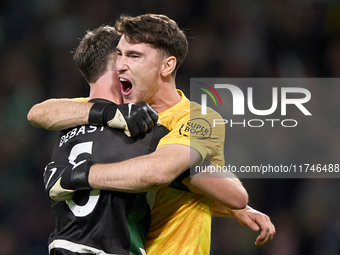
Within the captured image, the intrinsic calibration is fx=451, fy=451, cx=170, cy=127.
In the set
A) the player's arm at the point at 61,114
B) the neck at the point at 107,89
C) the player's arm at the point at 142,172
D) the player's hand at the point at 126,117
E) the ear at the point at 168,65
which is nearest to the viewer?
the player's arm at the point at 142,172

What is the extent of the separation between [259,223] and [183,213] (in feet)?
1.66

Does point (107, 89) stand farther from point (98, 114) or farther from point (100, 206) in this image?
point (100, 206)

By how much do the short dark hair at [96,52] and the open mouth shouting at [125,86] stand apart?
140 millimetres

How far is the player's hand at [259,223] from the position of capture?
2.71m

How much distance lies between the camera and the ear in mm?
2816

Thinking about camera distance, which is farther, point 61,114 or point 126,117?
point 61,114

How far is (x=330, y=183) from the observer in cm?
520

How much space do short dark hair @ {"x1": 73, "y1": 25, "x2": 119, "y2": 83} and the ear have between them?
1.09 feet

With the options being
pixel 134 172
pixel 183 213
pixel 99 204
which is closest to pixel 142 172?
pixel 134 172

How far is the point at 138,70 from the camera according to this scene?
2707mm

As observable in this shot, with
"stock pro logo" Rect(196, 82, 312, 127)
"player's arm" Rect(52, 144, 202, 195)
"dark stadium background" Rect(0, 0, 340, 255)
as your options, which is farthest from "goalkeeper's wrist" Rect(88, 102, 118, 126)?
"dark stadium background" Rect(0, 0, 340, 255)

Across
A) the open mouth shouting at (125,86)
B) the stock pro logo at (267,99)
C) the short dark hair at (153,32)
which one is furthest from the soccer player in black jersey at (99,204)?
the stock pro logo at (267,99)

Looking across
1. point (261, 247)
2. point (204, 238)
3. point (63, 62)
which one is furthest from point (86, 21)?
point (204, 238)

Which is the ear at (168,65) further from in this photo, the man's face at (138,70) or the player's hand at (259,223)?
the player's hand at (259,223)
